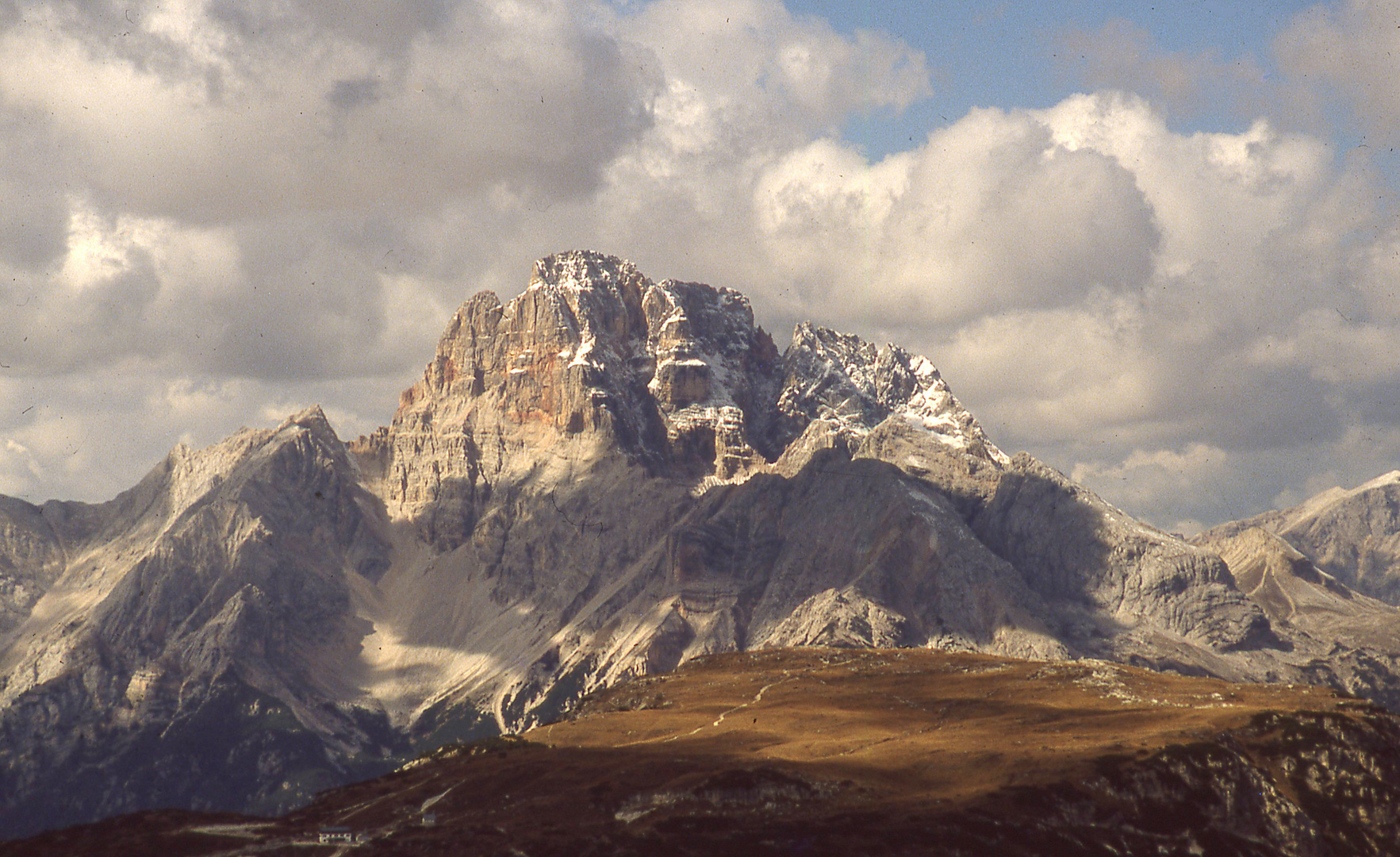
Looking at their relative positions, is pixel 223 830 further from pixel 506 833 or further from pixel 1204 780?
pixel 1204 780

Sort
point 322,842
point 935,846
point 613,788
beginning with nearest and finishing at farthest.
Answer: point 935,846, point 322,842, point 613,788

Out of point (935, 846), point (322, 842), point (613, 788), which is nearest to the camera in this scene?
point (935, 846)

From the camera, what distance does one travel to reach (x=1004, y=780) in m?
196

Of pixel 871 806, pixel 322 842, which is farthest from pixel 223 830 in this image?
pixel 871 806

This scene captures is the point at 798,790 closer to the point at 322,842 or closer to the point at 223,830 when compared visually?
Answer: the point at 322,842

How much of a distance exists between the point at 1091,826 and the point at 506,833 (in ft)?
228

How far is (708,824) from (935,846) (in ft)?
87.3

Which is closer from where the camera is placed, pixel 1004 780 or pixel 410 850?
pixel 410 850

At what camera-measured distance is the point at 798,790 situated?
19212 cm

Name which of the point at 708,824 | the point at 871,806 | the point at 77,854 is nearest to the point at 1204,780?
the point at 871,806

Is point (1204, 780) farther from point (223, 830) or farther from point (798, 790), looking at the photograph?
point (223, 830)

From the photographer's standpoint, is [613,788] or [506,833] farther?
[613,788]

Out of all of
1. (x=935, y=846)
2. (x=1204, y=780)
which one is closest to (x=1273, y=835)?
(x=1204, y=780)

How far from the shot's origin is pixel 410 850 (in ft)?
582
